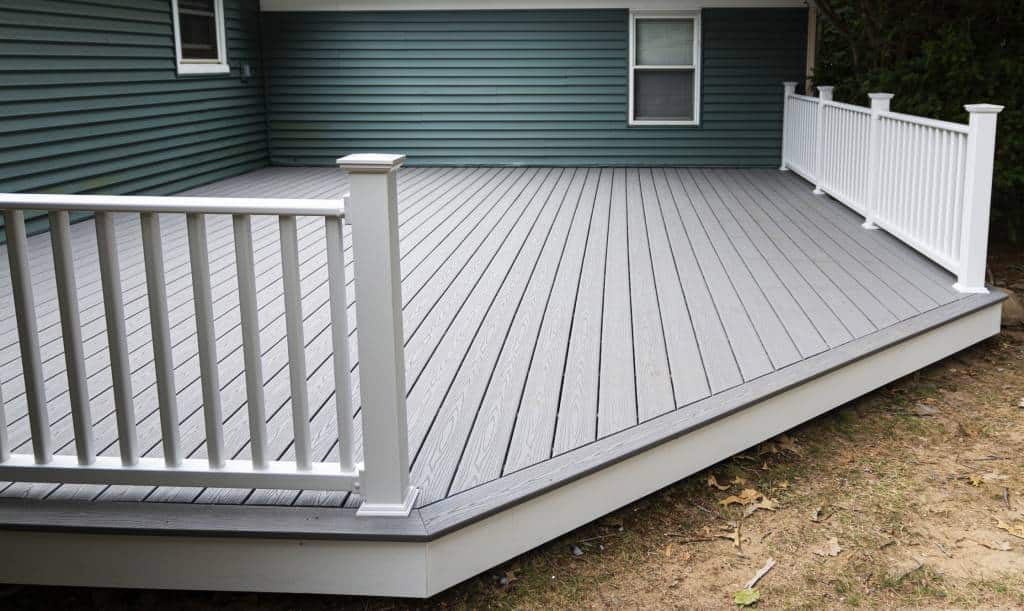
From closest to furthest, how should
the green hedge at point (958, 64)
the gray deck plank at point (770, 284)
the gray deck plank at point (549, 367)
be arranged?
the gray deck plank at point (549, 367)
the gray deck plank at point (770, 284)
the green hedge at point (958, 64)

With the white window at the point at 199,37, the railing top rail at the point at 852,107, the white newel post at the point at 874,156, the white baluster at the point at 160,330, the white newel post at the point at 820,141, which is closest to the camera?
the white baluster at the point at 160,330

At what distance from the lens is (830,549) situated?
9.48 feet

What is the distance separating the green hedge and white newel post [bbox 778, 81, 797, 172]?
2.11 metres

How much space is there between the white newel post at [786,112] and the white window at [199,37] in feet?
18.3

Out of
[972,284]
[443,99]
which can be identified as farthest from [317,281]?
[443,99]

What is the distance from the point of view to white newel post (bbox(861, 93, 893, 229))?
593cm

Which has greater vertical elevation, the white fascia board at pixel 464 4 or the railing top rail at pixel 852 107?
the white fascia board at pixel 464 4

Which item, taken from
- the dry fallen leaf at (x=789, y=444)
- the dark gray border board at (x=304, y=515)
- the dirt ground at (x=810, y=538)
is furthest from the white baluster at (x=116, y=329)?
the dry fallen leaf at (x=789, y=444)

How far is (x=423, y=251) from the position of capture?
578 centimetres

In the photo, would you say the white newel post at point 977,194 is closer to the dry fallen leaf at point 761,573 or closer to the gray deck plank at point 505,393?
the gray deck plank at point 505,393

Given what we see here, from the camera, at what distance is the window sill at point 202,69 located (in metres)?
8.48

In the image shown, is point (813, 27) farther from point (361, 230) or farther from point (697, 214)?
point (361, 230)

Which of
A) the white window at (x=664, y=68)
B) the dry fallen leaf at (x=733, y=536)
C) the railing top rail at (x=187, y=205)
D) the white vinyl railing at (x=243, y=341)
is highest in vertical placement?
the white window at (x=664, y=68)

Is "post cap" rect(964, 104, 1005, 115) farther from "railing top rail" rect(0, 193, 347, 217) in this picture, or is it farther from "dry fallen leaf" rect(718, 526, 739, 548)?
"railing top rail" rect(0, 193, 347, 217)
